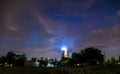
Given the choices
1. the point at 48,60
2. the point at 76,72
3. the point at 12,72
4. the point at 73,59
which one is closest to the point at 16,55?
the point at 48,60

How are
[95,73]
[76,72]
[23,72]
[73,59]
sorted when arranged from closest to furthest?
[95,73] → [76,72] → [23,72] → [73,59]

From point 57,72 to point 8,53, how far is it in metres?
113

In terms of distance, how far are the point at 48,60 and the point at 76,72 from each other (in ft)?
365

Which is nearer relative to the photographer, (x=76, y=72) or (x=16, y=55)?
(x=76, y=72)

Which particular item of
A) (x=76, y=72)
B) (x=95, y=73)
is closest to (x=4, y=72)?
(x=76, y=72)

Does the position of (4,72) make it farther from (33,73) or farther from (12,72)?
(33,73)

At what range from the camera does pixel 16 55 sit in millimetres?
134875

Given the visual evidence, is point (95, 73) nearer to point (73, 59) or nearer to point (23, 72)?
point (23, 72)

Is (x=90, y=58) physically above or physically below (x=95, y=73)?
above

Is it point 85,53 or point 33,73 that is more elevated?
point 85,53

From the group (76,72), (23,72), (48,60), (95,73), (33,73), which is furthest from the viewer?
(48,60)

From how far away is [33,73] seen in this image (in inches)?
1222

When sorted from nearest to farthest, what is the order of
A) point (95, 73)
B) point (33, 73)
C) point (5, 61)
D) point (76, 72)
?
point (95, 73)
point (76, 72)
point (33, 73)
point (5, 61)

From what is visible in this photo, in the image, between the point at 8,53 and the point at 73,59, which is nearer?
the point at 73,59
